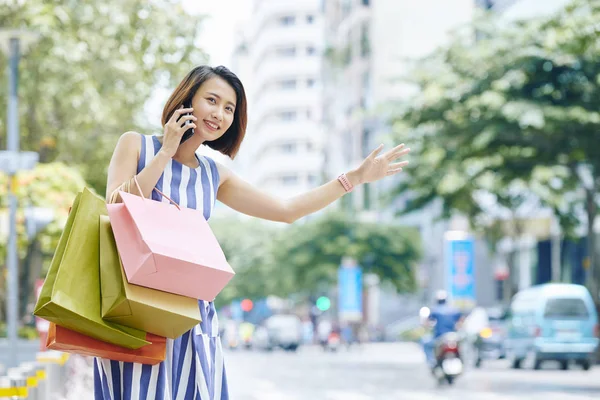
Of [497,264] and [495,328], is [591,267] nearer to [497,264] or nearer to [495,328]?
[495,328]

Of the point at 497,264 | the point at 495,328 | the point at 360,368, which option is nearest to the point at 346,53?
the point at 497,264

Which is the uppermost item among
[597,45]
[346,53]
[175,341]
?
[346,53]

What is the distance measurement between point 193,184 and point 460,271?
38837 millimetres

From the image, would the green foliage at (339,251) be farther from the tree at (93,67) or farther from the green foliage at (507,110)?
the tree at (93,67)

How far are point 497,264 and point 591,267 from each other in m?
23.3

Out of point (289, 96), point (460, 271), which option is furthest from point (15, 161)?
point (289, 96)

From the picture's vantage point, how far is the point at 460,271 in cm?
4247

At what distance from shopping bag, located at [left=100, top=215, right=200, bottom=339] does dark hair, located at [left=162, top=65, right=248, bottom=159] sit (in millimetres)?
602

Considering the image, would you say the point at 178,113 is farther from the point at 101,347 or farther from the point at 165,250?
the point at 101,347

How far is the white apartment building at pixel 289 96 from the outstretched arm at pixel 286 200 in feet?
333

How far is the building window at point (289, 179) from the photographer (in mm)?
110625

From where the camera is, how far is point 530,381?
22672 millimetres

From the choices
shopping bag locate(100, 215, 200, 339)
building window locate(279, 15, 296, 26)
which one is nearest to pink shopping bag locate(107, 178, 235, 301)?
shopping bag locate(100, 215, 200, 339)

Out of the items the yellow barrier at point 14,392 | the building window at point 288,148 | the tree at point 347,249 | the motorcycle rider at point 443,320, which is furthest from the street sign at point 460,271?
the building window at point 288,148
